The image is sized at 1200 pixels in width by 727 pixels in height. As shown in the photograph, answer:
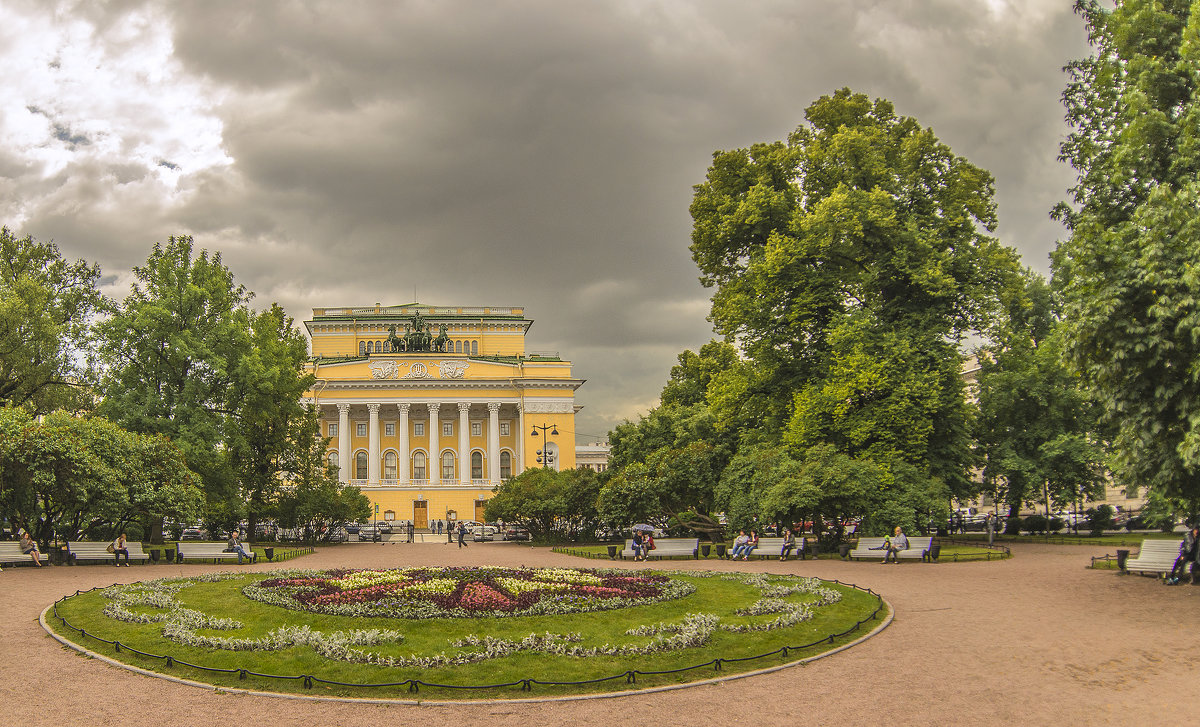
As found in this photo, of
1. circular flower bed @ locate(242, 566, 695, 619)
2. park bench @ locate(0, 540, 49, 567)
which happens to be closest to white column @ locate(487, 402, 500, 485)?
park bench @ locate(0, 540, 49, 567)

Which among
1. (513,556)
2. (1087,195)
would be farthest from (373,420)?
(1087,195)

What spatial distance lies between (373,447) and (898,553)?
6088 cm

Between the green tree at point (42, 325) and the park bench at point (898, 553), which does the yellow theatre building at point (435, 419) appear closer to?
the green tree at point (42, 325)

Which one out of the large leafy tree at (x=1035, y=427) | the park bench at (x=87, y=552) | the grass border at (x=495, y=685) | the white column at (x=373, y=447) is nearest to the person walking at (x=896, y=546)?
the grass border at (x=495, y=685)

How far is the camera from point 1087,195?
66.5 feet

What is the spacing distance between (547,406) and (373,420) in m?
16.5

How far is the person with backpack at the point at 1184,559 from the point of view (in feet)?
58.2

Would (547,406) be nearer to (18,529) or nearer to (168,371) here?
(168,371)

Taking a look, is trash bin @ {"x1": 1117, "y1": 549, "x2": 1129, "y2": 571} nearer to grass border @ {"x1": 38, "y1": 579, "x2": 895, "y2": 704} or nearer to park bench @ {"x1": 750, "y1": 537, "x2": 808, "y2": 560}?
park bench @ {"x1": 750, "y1": 537, "x2": 808, "y2": 560}

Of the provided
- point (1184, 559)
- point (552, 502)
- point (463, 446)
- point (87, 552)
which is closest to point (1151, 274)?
point (1184, 559)

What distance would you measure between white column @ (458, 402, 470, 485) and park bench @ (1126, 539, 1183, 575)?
63113 millimetres

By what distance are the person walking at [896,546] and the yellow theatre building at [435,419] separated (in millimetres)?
52092

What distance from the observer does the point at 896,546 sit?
24203 mm

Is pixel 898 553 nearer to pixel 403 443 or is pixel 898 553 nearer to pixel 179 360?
pixel 179 360
